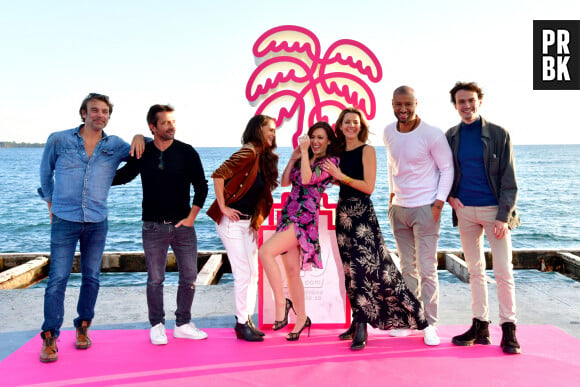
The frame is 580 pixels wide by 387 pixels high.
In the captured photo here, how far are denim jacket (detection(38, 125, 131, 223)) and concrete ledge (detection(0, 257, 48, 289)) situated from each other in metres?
4.72

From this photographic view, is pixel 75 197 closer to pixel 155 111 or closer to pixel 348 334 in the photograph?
pixel 155 111

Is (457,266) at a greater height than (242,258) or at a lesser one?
lesser

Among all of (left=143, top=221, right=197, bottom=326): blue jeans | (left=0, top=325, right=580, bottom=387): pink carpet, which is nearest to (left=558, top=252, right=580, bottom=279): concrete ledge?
(left=0, top=325, right=580, bottom=387): pink carpet

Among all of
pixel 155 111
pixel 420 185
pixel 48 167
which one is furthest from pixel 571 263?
pixel 48 167

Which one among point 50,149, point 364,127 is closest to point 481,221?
point 364,127

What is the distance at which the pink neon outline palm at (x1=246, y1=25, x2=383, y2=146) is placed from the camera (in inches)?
173

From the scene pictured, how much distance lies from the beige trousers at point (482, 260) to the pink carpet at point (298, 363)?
1.02 feet

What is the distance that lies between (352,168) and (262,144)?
0.73 meters

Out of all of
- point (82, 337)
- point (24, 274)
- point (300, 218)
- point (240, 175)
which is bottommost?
point (24, 274)

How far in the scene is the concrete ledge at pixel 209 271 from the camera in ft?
22.2

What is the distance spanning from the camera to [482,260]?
359cm

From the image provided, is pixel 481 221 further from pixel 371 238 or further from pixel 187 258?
pixel 187 258

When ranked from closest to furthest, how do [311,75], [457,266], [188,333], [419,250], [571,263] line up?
1. [419,250]
2. [188,333]
3. [311,75]
4. [457,266]
5. [571,263]

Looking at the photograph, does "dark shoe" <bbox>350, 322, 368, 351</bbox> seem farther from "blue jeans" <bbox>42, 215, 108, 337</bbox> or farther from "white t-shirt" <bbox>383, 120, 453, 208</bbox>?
"blue jeans" <bbox>42, 215, 108, 337</bbox>
